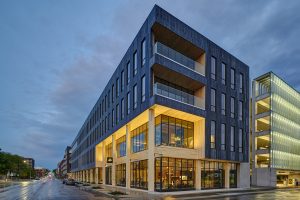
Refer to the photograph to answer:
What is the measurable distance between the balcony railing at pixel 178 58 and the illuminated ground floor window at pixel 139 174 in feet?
42.4

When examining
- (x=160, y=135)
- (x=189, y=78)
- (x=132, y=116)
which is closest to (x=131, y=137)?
(x=132, y=116)

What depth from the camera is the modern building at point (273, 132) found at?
64.9 metres

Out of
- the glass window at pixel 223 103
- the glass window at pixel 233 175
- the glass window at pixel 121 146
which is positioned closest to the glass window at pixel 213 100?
the glass window at pixel 223 103

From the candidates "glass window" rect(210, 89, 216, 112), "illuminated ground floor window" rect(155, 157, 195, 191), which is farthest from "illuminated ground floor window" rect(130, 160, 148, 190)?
"glass window" rect(210, 89, 216, 112)

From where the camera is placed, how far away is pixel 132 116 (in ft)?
137

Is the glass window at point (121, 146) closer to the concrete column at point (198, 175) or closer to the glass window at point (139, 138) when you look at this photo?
the glass window at point (139, 138)

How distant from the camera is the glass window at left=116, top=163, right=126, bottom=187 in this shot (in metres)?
49.2

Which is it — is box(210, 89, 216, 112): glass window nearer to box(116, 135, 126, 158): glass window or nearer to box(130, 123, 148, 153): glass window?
box(130, 123, 148, 153): glass window

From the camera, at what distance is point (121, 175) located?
50.9m

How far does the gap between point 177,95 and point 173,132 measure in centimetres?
466

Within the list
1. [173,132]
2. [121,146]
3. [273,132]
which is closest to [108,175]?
[121,146]

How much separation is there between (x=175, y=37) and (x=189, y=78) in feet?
17.3

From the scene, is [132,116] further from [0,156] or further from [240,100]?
[0,156]

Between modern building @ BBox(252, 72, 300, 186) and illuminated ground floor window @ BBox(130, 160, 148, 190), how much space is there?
1304 inches
